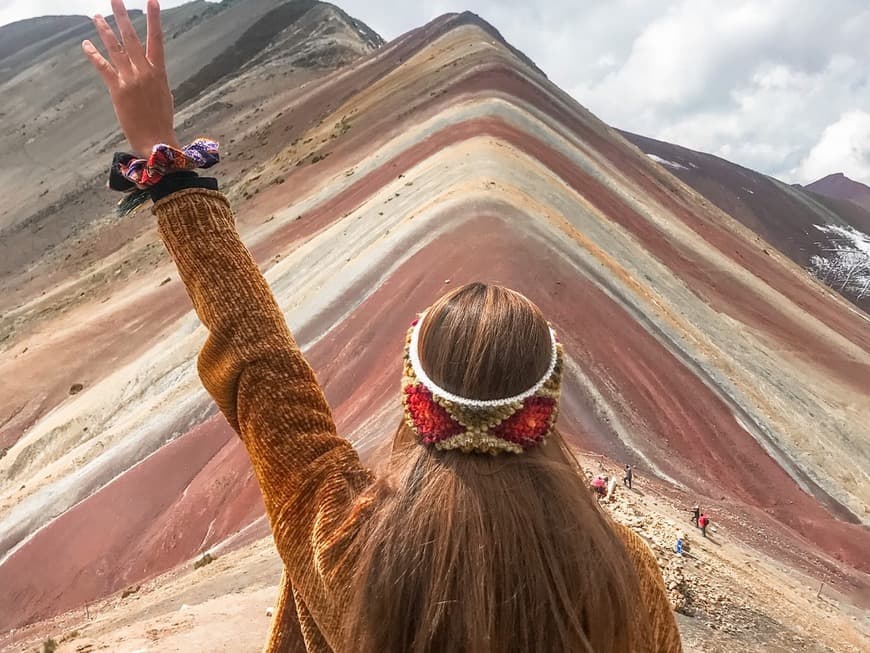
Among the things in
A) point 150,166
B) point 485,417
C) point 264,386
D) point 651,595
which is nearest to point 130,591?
point 264,386

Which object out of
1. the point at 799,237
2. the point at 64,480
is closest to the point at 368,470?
the point at 64,480

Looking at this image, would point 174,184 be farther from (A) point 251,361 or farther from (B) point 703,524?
(B) point 703,524

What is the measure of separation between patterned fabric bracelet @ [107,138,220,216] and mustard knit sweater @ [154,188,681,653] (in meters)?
0.08

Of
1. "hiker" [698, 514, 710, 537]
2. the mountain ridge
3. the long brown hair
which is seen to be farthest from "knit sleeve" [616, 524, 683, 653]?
"hiker" [698, 514, 710, 537]

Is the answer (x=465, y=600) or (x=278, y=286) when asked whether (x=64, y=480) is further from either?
(x=465, y=600)

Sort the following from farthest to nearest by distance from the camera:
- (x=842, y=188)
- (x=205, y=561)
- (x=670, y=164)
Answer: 1. (x=842, y=188)
2. (x=670, y=164)
3. (x=205, y=561)

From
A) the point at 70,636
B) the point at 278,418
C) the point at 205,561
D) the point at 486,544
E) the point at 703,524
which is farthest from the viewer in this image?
the point at 205,561

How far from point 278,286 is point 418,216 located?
5618mm

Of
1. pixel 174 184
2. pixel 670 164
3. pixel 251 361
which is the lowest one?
pixel 251 361

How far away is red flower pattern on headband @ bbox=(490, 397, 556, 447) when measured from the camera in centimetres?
162

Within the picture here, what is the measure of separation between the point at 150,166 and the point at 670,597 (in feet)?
26.8

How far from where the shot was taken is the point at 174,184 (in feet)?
6.49

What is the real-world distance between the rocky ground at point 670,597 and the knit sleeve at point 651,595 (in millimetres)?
6705

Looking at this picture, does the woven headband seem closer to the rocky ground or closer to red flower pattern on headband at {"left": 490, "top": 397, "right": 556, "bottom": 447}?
red flower pattern on headband at {"left": 490, "top": 397, "right": 556, "bottom": 447}
